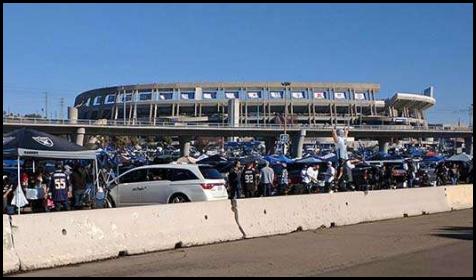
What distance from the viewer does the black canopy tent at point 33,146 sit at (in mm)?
18438

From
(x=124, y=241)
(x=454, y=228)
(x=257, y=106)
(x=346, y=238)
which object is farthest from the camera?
(x=257, y=106)

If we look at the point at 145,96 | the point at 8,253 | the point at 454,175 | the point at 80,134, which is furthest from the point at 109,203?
the point at 145,96

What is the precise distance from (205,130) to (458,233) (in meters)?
93.2

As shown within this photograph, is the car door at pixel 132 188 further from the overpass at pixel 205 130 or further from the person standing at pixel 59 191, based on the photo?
the overpass at pixel 205 130

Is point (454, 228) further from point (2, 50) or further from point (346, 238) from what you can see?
point (2, 50)

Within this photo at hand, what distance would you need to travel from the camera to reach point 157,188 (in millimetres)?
19359

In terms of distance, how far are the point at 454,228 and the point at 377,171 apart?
22580 millimetres

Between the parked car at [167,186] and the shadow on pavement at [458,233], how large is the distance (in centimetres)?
695

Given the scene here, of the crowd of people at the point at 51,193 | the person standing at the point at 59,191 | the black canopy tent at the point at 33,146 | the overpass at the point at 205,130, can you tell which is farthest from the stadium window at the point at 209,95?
the person standing at the point at 59,191

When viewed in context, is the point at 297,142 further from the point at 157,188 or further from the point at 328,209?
the point at 328,209

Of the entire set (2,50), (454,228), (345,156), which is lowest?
(454,228)

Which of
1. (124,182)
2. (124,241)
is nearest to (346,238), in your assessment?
(124,241)

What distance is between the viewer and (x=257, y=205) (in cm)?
1407

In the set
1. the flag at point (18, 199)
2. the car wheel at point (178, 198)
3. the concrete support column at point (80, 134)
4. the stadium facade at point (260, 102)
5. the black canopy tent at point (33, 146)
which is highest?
the stadium facade at point (260, 102)
